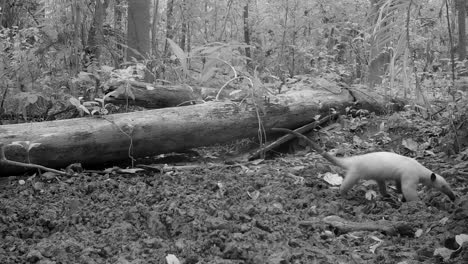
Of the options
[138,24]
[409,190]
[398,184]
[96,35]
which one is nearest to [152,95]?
[96,35]

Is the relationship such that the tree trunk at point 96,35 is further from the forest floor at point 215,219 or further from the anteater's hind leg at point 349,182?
the anteater's hind leg at point 349,182

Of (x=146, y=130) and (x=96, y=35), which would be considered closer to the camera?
(x=146, y=130)

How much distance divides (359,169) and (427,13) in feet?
29.1

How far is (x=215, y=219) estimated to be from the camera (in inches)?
153

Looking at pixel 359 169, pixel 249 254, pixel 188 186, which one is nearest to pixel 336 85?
pixel 359 169

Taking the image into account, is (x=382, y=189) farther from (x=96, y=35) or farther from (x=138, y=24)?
(x=138, y=24)

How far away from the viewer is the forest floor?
3.36 meters

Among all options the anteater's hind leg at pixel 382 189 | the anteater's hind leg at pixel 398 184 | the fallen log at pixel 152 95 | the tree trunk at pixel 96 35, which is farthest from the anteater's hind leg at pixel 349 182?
the tree trunk at pixel 96 35

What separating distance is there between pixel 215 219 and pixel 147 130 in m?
2.07

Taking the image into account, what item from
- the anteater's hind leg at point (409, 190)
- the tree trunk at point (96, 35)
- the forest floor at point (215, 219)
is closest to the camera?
the forest floor at point (215, 219)

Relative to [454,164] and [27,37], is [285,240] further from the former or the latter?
[27,37]

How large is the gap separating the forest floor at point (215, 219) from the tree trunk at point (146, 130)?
0.26 metres

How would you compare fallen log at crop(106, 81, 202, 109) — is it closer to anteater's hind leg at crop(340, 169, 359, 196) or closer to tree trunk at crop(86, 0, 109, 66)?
tree trunk at crop(86, 0, 109, 66)

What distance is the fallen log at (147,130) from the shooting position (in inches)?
204
